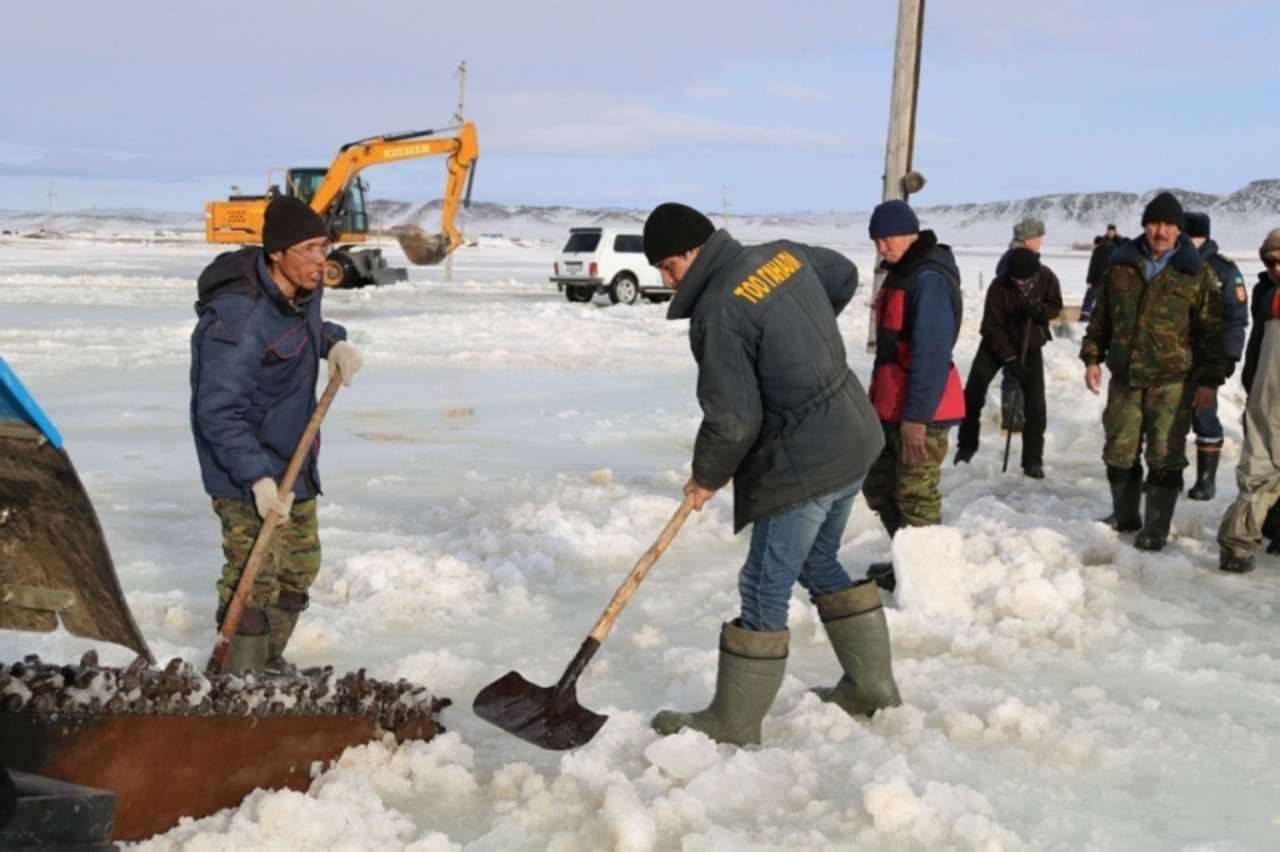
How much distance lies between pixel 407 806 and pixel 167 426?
703 cm

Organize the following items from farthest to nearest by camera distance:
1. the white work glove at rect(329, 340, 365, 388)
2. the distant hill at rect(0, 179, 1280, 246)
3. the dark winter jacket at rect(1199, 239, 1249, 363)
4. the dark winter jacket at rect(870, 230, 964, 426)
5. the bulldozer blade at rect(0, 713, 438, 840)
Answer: the distant hill at rect(0, 179, 1280, 246) < the dark winter jacket at rect(1199, 239, 1249, 363) < the dark winter jacket at rect(870, 230, 964, 426) < the white work glove at rect(329, 340, 365, 388) < the bulldozer blade at rect(0, 713, 438, 840)

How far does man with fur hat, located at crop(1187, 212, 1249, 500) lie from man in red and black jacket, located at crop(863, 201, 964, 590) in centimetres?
167

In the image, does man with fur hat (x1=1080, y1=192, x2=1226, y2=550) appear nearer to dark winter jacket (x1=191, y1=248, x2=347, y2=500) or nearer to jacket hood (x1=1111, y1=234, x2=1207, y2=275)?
jacket hood (x1=1111, y1=234, x2=1207, y2=275)

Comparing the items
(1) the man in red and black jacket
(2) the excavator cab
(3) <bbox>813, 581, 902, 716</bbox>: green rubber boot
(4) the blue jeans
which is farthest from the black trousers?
(2) the excavator cab

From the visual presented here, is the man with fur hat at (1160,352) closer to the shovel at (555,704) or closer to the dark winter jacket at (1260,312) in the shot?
the dark winter jacket at (1260,312)

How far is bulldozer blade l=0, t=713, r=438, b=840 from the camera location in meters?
2.85

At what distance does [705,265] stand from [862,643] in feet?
4.55

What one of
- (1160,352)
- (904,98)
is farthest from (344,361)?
(904,98)

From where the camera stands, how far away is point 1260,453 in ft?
18.9

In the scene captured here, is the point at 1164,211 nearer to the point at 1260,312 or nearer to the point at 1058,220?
the point at 1260,312

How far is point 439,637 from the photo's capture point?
498cm

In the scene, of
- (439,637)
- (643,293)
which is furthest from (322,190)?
(439,637)

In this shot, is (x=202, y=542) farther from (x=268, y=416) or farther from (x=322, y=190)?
(x=322, y=190)

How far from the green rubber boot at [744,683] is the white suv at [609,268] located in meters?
22.9
